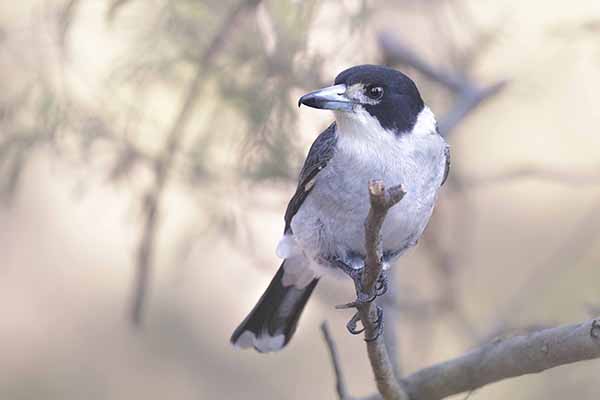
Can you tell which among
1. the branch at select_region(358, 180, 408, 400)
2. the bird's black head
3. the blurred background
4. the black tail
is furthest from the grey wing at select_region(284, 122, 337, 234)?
the branch at select_region(358, 180, 408, 400)

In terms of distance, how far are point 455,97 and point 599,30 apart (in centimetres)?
55

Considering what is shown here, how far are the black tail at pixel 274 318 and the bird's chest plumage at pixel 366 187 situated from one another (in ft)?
1.40

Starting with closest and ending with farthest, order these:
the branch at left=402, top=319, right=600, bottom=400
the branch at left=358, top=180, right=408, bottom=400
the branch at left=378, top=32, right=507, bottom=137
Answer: the branch at left=358, top=180, right=408, bottom=400, the branch at left=402, top=319, right=600, bottom=400, the branch at left=378, top=32, right=507, bottom=137

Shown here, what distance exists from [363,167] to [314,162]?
0.18 metres

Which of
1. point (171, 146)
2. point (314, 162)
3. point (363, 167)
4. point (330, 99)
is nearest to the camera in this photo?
point (330, 99)

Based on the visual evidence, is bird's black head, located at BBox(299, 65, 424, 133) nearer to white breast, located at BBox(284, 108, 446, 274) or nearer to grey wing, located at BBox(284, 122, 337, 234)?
white breast, located at BBox(284, 108, 446, 274)

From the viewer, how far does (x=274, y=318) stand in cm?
344

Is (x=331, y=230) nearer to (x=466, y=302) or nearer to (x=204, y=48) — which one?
(x=204, y=48)

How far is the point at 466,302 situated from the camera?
5.29 meters

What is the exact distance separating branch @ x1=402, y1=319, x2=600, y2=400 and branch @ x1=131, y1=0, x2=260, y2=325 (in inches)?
42.9

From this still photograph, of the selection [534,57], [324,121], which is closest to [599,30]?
[534,57]

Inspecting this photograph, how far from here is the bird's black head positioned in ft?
9.45

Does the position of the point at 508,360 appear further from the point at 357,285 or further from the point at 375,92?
the point at 375,92

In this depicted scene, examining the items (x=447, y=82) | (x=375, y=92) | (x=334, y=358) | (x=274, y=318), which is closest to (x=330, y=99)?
(x=375, y=92)
